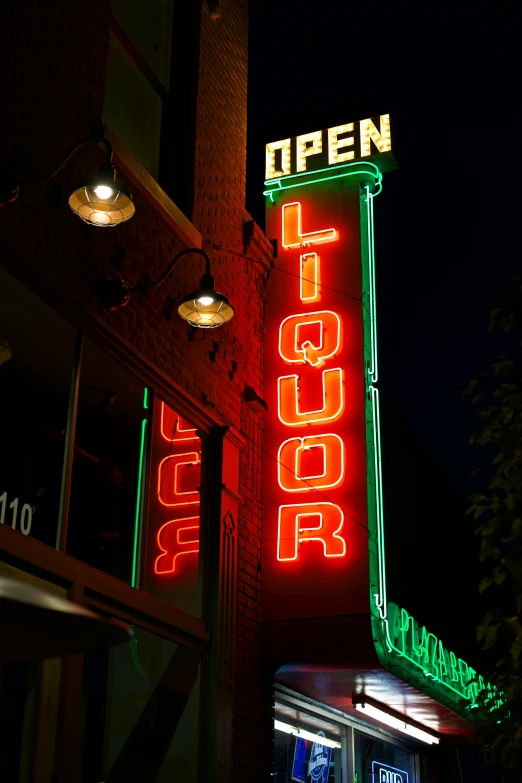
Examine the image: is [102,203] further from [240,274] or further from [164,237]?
[240,274]

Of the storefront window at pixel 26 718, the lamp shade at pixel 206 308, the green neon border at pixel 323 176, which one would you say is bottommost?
the storefront window at pixel 26 718

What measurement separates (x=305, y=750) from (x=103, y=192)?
800cm

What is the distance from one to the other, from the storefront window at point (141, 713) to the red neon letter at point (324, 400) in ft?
10.2

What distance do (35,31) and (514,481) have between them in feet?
19.3

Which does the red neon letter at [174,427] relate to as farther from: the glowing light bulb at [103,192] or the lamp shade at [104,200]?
the glowing light bulb at [103,192]

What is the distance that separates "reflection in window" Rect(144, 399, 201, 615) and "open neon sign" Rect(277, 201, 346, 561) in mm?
1377

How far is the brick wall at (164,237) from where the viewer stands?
8.27m

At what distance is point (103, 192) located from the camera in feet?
24.8

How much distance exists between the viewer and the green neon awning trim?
1281cm

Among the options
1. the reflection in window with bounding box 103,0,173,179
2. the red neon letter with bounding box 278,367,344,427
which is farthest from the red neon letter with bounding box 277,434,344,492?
the reflection in window with bounding box 103,0,173,179

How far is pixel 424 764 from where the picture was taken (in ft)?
56.4

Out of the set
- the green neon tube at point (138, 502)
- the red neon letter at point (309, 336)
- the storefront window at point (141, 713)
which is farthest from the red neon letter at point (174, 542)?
the red neon letter at point (309, 336)

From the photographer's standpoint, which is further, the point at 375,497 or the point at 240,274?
the point at 240,274

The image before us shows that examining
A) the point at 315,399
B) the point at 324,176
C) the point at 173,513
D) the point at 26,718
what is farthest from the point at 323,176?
the point at 26,718
